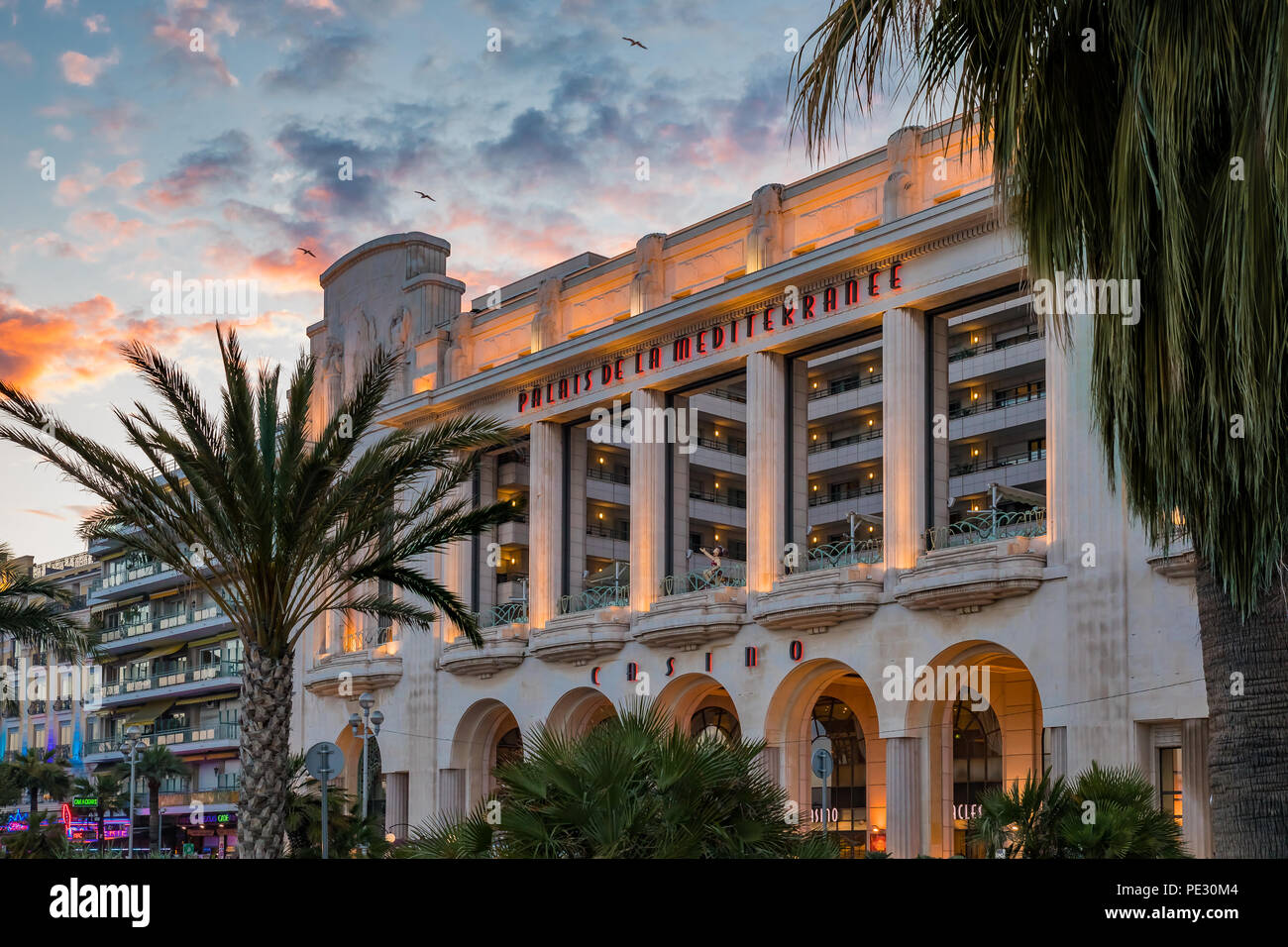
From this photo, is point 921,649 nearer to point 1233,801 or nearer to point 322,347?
point 1233,801

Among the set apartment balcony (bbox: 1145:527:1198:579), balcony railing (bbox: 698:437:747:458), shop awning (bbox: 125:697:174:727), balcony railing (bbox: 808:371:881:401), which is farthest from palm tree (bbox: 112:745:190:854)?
apartment balcony (bbox: 1145:527:1198:579)

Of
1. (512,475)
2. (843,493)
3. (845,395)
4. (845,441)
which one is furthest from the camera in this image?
(843,493)

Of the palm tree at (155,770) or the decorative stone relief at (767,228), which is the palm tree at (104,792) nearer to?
the palm tree at (155,770)

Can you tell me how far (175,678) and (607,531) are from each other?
29990 millimetres

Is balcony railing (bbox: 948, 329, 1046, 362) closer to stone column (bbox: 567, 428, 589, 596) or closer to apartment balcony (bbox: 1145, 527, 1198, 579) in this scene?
stone column (bbox: 567, 428, 589, 596)

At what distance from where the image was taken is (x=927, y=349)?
3738 cm

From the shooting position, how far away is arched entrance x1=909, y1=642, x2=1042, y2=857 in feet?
119

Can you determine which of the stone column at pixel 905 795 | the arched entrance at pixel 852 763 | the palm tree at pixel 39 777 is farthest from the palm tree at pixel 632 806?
the palm tree at pixel 39 777

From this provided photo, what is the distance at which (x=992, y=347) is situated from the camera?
208ft

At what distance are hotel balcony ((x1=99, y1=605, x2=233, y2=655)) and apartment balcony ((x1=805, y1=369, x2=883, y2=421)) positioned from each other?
30090mm

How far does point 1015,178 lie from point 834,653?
27.8 m

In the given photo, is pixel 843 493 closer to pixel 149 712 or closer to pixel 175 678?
pixel 175 678

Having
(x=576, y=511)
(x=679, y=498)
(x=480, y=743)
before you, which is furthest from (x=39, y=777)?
(x=679, y=498)
